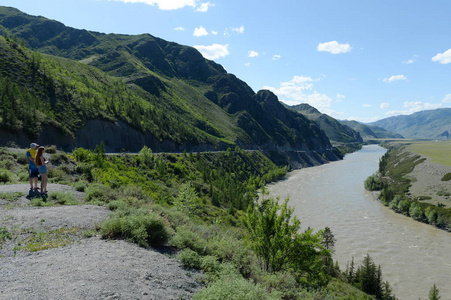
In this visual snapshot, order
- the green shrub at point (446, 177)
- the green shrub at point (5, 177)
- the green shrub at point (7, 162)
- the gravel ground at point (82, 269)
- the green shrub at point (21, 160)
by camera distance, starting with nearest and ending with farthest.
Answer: the gravel ground at point (82, 269)
the green shrub at point (5, 177)
the green shrub at point (7, 162)
the green shrub at point (21, 160)
the green shrub at point (446, 177)

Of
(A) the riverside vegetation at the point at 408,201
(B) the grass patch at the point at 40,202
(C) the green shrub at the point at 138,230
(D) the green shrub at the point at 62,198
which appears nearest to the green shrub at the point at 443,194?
(A) the riverside vegetation at the point at 408,201

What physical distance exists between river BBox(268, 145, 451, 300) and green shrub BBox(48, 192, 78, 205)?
129 feet

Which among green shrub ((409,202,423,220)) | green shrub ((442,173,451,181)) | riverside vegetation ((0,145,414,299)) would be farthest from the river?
green shrub ((442,173,451,181))

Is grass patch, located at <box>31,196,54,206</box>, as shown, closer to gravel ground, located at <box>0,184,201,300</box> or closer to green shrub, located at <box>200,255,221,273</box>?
gravel ground, located at <box>0,184,201,300</box>

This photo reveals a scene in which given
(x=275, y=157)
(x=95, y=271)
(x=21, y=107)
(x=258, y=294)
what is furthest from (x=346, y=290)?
(x=275, y=157)

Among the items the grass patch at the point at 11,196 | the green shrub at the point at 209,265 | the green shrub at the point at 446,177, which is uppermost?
the grass patch at the point at 11,196

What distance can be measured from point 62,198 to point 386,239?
64.9 m

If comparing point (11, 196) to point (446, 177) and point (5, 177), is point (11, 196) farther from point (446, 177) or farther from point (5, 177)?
point (446, 177)

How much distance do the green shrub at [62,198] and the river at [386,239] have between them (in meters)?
39.2

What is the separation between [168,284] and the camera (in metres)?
8.38

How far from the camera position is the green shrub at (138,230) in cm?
1084

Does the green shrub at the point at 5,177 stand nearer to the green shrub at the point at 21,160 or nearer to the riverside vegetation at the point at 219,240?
the riverside vegetation at the point at 219,240

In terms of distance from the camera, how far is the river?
1565 inches

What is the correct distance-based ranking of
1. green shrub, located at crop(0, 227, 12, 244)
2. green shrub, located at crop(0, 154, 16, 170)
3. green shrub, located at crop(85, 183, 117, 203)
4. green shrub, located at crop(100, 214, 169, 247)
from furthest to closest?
1. green shrub, located at crop(0, 154, 16, 170)
2. green shrub, located at crop(85, 183, 117, 203)
3. green shrub, located at crop(100, 214, 169, 247)
4. green shrub, located at crop(0, 227, 12, 244)
